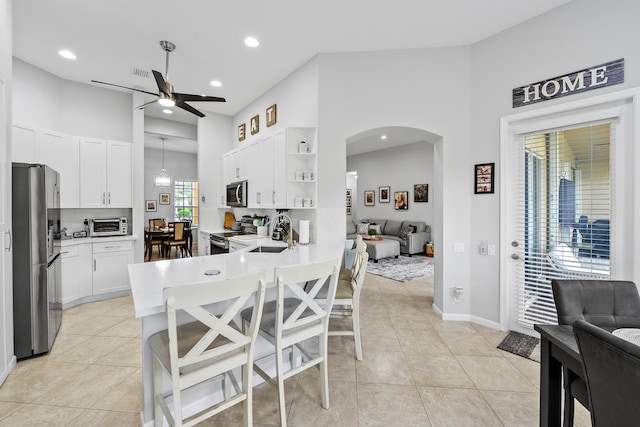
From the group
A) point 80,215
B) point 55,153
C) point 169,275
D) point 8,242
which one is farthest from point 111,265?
point 169,275

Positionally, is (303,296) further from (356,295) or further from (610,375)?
(610,375)

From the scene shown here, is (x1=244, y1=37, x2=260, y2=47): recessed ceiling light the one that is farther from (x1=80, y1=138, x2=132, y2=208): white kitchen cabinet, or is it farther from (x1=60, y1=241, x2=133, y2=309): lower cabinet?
(x1=60, y1=241, x2=133, y2=309): lower cabinet

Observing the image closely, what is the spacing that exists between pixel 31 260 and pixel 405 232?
728 cm

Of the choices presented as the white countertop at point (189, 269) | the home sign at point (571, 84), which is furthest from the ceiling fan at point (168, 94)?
the home sign at point (571, 84)

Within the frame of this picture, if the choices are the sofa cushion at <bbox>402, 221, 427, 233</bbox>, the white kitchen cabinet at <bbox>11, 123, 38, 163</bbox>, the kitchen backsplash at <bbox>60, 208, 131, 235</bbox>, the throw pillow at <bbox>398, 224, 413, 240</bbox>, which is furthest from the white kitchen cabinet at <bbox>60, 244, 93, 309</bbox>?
the sofa cushion at <bbox>402, 221, 427, 233</bbox>

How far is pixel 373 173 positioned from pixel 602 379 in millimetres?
8690

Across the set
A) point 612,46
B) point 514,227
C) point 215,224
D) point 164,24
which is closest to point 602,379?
point 514,227

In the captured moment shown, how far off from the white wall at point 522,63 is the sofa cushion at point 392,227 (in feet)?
16.0

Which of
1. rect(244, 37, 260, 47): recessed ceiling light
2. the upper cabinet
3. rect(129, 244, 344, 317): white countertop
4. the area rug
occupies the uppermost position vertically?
rect(244, 37, 260, 47): recessed ceiling light

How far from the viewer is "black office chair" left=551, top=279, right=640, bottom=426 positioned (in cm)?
156

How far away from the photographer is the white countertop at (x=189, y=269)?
1.46m

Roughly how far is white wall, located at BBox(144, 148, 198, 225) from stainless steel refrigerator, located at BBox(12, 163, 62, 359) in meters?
7.10

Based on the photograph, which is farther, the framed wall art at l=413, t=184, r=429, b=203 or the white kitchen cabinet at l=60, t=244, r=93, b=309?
the framed wall art at l=413, t=184, r=429, b=203

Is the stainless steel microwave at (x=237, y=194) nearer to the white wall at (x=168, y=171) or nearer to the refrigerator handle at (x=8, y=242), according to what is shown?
the refrigerator handle at (x=8, y=242)
